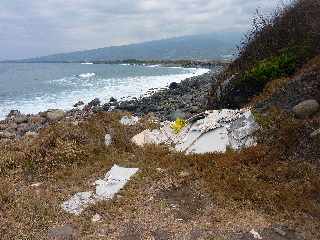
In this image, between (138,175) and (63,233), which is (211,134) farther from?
(63,233)

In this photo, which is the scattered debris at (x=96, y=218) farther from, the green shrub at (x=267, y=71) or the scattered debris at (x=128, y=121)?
the green shrub at (x=267, y=71)

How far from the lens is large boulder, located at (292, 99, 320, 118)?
1305 cm

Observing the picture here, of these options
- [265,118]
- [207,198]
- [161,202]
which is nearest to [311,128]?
[265,118]

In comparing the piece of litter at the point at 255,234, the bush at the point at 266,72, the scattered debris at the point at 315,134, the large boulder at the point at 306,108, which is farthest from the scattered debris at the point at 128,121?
the piece of litter at the point at 255,234

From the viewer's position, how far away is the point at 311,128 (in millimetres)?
12219

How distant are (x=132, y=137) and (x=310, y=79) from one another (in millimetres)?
5304

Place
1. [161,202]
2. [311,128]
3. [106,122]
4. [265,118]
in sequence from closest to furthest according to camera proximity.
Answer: [161,202]
[311,128]
[265,118]
[106,122]

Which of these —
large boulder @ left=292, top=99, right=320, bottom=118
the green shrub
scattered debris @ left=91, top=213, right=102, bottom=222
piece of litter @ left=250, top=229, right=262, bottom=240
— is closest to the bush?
the green shrub

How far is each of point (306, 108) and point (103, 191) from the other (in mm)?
5734

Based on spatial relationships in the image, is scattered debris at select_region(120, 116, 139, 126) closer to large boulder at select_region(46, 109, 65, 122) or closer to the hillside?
the hillside

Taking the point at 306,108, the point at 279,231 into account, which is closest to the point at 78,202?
the point at 279,231

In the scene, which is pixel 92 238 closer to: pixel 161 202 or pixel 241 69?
pixel 161 202

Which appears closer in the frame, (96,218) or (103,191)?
(96,218)

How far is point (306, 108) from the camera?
1316 centimetres
